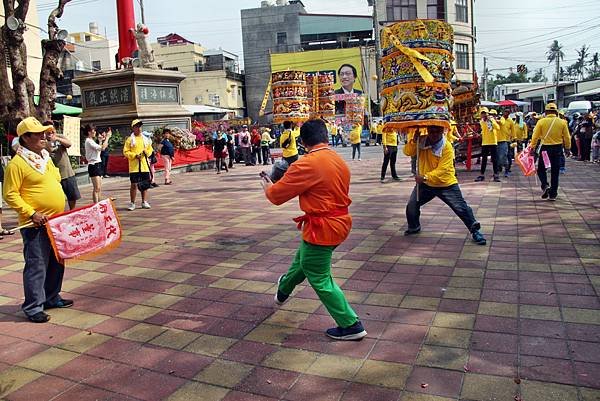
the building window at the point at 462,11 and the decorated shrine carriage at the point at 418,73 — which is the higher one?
the building window at the point at 462,11

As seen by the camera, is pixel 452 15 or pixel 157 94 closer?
pixel 157 94

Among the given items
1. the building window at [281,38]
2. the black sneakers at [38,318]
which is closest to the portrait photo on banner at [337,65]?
the building window at [281,38]

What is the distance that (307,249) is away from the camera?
387 cm

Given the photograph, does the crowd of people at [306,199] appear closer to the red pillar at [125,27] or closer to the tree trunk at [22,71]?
the tree trunk at [22,71]

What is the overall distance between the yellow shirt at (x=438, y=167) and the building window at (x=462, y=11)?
116ft

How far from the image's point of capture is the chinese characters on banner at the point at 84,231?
14.6 ft

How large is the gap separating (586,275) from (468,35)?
37.4 m

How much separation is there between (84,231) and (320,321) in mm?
2210

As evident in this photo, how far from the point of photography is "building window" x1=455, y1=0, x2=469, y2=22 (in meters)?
38.3

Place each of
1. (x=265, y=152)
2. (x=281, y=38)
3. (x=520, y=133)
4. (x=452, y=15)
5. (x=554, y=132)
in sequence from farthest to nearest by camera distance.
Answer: (x=281, y=38) < (x=452, y=15) < (x=265, y=152) < (x=520, y=133) < (x=554, y=132)

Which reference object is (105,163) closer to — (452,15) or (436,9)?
(436,9)

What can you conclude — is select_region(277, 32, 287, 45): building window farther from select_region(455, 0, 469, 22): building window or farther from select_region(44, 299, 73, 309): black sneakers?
select_region(44, 299, 73, 309): black sneakers

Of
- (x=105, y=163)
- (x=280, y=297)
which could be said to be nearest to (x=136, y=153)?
(x=280, y=297)

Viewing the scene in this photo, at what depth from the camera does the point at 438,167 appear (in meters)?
6.63
